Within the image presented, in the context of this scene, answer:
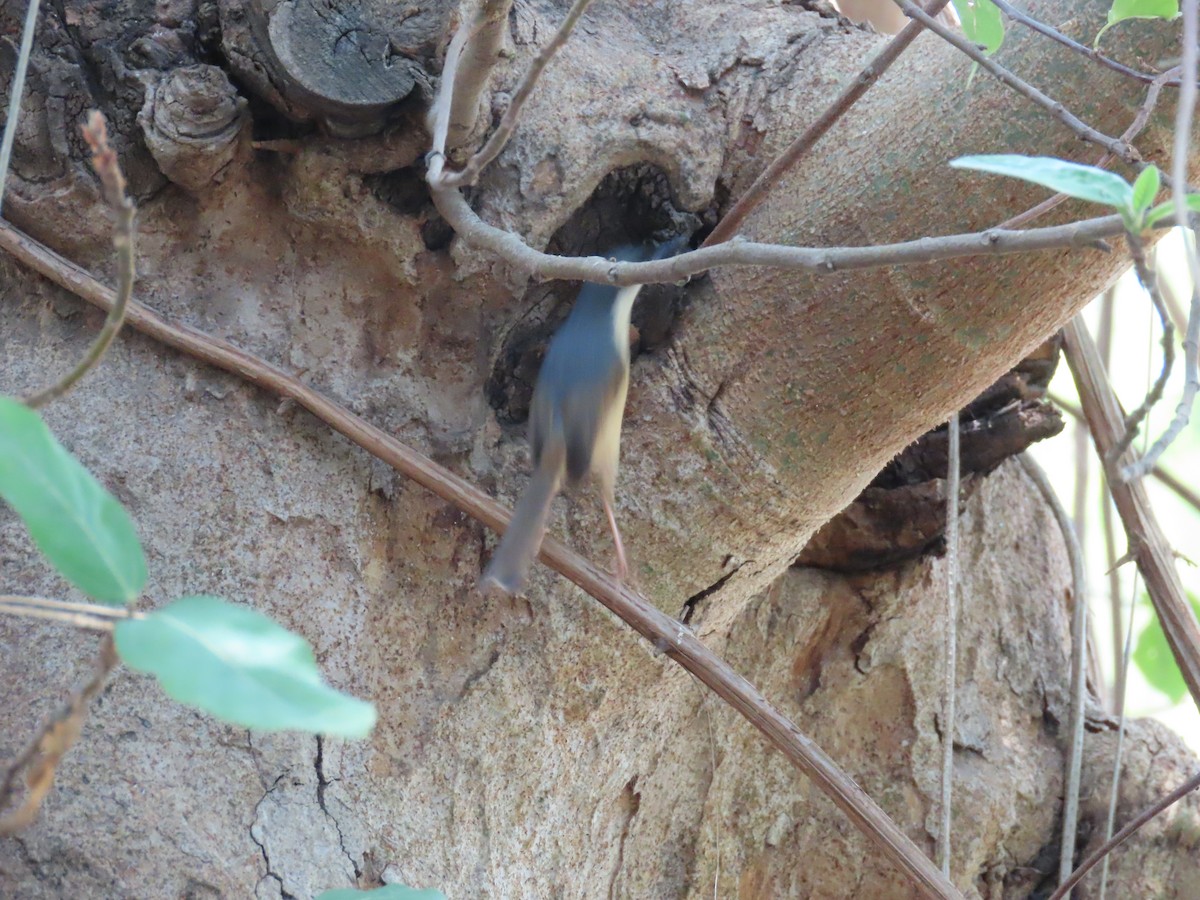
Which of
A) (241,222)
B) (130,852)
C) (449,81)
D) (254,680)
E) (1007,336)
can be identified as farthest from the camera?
(241,222)

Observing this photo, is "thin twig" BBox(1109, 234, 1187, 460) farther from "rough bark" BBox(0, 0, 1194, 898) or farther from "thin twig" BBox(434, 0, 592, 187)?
"rough bark" BBox(0, 0, 1194, 898)

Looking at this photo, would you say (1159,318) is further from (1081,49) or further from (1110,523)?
(1110,523)

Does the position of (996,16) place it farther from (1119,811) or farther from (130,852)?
(1119,811)

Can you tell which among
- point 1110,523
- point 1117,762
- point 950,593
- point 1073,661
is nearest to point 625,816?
point 950,593

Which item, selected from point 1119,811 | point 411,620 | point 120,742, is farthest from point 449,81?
point 1119,811

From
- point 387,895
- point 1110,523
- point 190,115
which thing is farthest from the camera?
point 1110,523
